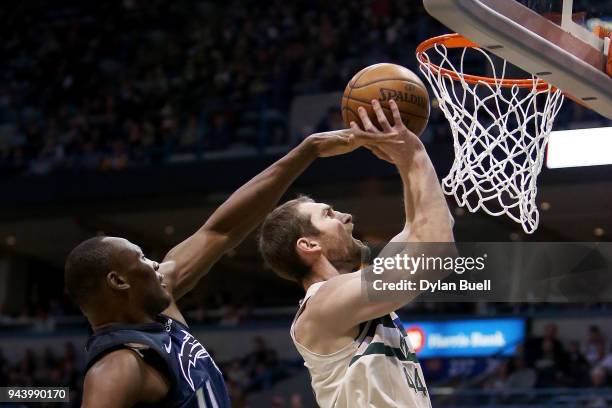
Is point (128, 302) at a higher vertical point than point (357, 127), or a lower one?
lower

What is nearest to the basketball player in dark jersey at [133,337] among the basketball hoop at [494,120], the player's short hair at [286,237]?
the player's short hair at [286,237]

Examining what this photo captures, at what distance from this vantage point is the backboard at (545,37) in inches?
103

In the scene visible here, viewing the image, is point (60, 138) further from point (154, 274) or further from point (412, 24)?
point (154, 274)

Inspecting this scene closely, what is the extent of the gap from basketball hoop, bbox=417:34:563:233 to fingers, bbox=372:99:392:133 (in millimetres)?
749

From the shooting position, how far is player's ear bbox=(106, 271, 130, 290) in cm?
248

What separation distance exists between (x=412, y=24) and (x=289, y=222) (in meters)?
9.59

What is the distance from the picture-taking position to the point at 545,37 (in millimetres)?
2814

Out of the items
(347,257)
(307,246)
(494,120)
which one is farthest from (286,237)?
(494,120)

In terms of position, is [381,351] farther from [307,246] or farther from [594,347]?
[594,347]

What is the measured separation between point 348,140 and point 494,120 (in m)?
0.96

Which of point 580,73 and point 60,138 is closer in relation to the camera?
point 580,73

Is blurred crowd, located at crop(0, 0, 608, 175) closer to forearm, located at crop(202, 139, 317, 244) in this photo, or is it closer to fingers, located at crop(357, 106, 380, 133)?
forearm, located at crop(202, 139, 317, 244)

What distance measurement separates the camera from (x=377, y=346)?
9.02 feet

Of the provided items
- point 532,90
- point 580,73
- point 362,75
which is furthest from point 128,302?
point 532,90
